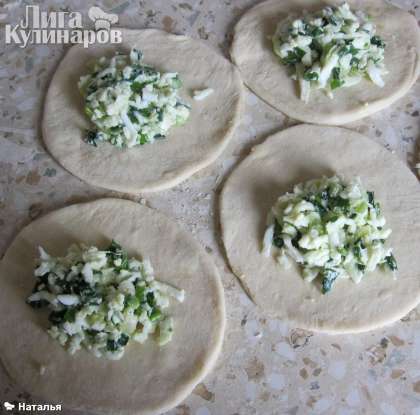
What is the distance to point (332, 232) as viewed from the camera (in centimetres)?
189

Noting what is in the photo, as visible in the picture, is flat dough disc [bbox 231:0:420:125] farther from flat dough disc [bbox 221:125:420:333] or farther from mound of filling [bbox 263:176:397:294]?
mound of filling [bbox 263:176:397:294]

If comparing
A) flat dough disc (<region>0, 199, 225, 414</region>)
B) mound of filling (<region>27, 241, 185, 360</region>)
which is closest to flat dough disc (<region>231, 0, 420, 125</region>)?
flat dough disc (<region>0, 199, 225, 414</region>)

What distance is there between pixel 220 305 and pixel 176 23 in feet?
4.38

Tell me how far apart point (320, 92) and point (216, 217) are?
69 cm

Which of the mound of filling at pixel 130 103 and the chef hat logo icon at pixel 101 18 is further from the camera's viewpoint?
the chef hat logo icon at pixel 101 18

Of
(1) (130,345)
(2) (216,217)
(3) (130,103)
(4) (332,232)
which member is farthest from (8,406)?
(4) (332,232)

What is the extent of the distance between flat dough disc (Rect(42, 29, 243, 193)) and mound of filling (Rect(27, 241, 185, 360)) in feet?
1.18

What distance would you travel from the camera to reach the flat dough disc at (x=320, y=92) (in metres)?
2.25

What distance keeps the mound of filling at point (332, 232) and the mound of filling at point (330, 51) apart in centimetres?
48

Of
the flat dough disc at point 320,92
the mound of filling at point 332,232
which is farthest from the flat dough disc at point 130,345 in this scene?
the flat dough disc at point 320,92

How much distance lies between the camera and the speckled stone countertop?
75.5 inches

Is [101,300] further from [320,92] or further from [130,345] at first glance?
[320,92]

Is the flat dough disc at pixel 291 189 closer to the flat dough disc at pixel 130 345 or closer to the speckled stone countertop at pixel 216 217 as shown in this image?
the speckled stone countertop at pixel 216 217

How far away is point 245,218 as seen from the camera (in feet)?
6.88
